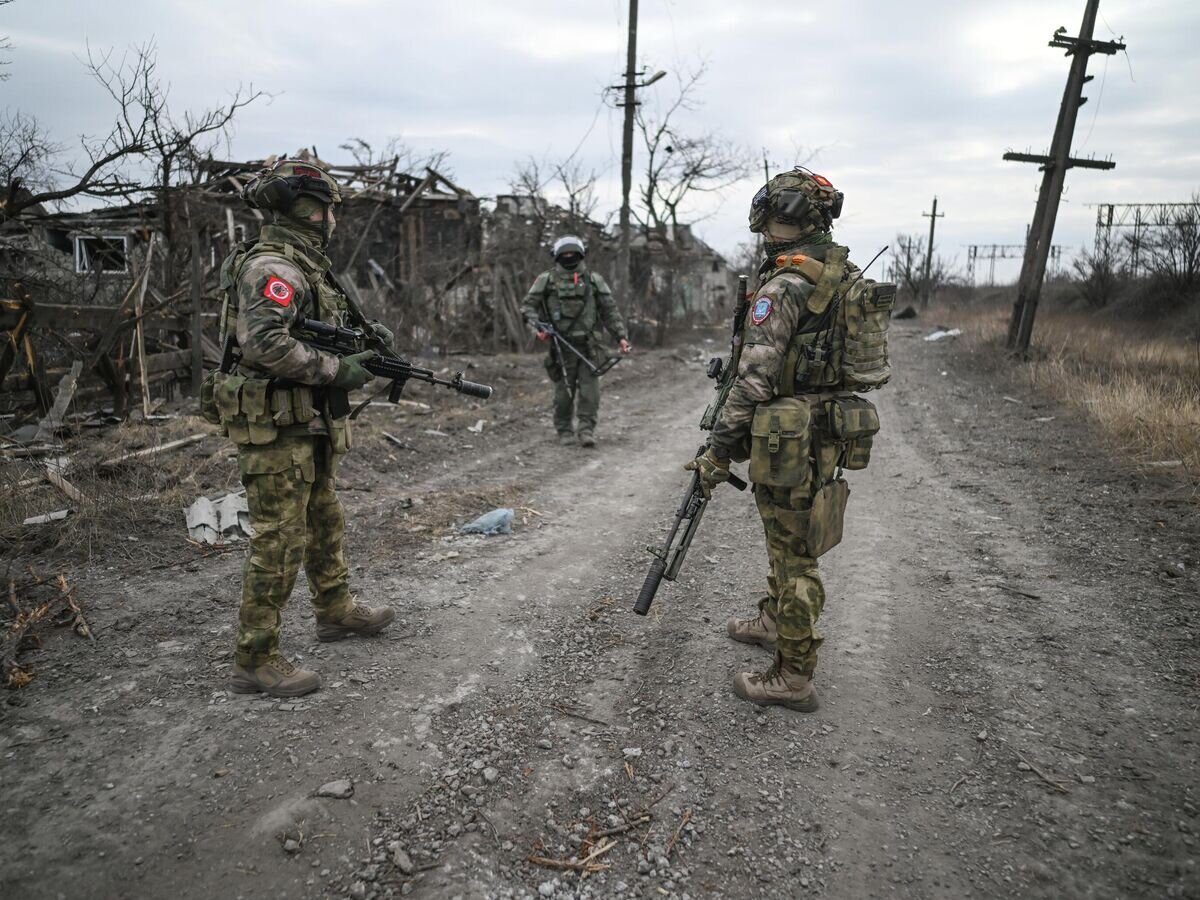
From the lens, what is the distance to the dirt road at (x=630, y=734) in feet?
6.94

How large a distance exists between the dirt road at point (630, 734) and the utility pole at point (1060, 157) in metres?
9.81

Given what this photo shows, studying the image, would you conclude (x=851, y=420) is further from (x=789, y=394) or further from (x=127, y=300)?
(x=127, y=300)

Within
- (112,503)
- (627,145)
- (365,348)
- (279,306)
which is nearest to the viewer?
(279,306)

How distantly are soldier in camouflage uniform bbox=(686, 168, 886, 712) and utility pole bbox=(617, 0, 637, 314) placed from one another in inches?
503

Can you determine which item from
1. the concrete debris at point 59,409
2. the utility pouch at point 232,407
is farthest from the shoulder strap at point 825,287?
the concrete debris at point 59,409

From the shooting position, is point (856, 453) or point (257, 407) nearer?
point (257, 407)

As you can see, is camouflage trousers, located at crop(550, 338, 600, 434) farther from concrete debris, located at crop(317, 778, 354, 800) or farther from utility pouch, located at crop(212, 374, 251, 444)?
concrete debris, located at crop(317, 778, 354, 800)

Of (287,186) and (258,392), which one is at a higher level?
(287,186)

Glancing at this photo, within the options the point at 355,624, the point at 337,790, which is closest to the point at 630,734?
the point at 337,790

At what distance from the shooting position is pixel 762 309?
9.00 ft

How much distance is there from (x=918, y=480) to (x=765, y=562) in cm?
264

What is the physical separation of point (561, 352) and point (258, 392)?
15.8ft

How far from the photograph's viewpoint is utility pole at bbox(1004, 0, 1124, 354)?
41.0 feet

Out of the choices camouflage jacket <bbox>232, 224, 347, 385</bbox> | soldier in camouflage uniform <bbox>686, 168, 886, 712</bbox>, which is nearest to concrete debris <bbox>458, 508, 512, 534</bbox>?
camouflage jacket <bbox>232, 224, 347, 385</bbox>
